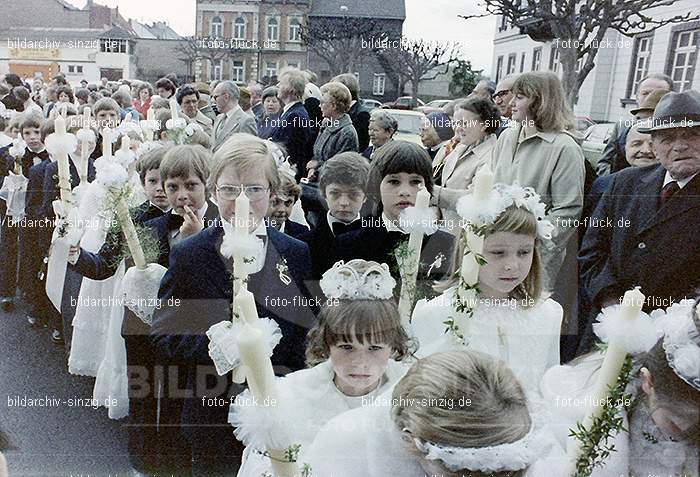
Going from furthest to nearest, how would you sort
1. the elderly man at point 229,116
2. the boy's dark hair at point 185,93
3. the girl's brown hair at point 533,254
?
the boy's dark hair at point 185,93, the elderly man at point 229,116, the girl's brown hair at point 533,254

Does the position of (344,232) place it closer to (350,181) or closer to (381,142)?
(350,181)

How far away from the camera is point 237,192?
50.6 inches

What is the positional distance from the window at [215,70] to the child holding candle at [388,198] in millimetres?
488

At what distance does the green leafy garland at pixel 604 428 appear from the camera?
87cm

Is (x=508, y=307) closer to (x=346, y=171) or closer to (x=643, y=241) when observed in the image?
(x=643, y=241)

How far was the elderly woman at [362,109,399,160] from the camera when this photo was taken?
1599mm

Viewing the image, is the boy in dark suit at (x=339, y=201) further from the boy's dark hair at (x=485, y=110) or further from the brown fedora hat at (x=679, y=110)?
the brown fedora hat at (x=679, y=110)

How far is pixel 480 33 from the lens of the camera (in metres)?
1.46

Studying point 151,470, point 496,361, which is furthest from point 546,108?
point 151,470

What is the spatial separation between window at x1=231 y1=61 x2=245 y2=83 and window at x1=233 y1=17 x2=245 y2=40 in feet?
0.27

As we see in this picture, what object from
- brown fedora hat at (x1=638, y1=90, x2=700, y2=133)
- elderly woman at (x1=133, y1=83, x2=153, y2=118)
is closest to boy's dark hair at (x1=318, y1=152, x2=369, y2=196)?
brown fedora hat at (x1=638, y1=90, x2=700, y2=133)

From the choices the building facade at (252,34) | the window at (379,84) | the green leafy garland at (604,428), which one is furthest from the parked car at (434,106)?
the green leafy garland at (604,428)

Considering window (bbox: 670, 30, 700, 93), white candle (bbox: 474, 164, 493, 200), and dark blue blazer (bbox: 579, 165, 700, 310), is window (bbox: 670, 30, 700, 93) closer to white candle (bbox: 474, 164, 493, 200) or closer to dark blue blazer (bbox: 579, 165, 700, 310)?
dark blue blazer (bbox: 579, 165, 700, 310)

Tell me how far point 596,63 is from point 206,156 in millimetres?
1005
